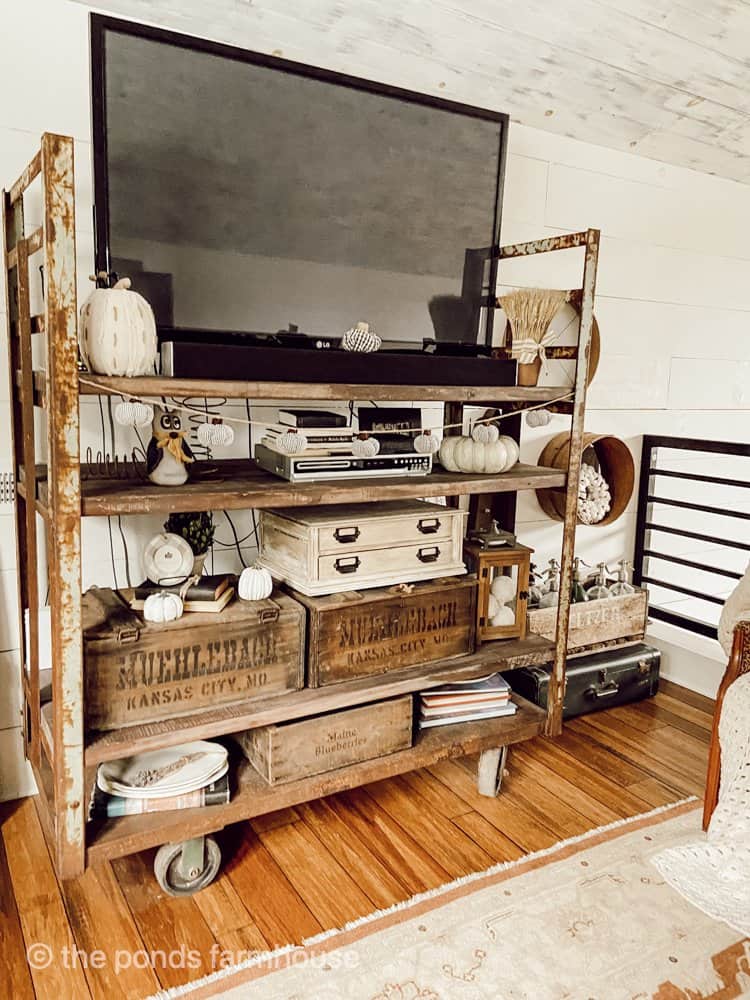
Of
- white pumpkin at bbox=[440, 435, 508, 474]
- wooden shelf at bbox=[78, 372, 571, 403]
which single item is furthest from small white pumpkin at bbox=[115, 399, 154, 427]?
white pumpkin at bbox=[440, 435, 508, 474]

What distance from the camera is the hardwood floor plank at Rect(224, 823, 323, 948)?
1.59 metres

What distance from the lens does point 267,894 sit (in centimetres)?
170

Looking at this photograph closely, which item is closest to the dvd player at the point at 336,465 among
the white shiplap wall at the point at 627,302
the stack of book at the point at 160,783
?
the white shiplap wall at the point at 627,302

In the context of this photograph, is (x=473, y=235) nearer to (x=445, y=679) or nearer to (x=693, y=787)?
(x=445, y=679)

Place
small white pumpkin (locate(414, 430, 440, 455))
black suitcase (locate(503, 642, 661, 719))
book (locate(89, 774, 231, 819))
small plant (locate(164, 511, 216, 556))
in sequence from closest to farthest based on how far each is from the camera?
book (locate(89, 774, 231, 819)) < small plant (locate(164, 511, 216, 556)) < small white pumpkin (locate(414, 430, 440, 455)) < black suitcase (locate(503, 642, 661, 719))

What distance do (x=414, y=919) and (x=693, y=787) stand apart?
982 millimetres

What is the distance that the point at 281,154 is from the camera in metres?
1.84

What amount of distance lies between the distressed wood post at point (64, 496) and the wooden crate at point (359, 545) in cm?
55

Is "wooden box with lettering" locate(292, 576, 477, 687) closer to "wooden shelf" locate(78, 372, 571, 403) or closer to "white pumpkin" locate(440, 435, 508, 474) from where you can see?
"white pumpkin" locate(440, 435, 508, 474)

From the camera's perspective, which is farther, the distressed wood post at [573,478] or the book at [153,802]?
the distressed wood post at [573,478]

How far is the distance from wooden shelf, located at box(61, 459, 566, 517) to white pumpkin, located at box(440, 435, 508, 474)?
4 cm

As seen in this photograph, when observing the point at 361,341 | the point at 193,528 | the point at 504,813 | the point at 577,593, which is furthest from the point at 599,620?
the point at 193,528

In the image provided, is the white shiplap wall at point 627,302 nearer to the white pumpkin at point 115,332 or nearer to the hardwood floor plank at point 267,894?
the white pumpkin at point 115,332

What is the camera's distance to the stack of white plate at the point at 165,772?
1.65 m
